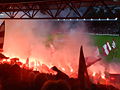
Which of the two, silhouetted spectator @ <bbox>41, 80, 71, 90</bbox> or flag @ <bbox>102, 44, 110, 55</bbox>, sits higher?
flag @ <bbox>102, 44, 110, 55</bbox>

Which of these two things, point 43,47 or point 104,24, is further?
point 43,47

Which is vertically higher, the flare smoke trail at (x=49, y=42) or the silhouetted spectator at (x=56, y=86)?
the flare smoke trail at (x=49, y=42)

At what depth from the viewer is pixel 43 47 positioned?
746 inches

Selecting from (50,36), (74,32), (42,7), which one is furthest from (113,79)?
(50,36)

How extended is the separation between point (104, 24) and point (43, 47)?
5383mm

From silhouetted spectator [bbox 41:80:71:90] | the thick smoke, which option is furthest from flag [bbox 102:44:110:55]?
silhouetted spectator [bbox 41:80:71:90]

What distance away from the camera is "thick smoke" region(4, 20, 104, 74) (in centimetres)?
1739

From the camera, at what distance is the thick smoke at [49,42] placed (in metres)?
17.4

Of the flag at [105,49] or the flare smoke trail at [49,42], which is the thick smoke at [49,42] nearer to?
the flare smoke trail at [49,42]

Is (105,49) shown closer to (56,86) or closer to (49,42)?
(49,42)

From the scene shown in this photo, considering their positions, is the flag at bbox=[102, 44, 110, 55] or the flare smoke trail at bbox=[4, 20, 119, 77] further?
the flare smoke trail at bbox=[4, 20, 119, 77]

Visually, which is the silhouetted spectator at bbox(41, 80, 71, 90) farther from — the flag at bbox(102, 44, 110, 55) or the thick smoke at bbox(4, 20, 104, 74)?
the thick smoke at bbox(4, 20, 104, 74)

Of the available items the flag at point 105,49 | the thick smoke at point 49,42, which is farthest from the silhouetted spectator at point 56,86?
the thick smoke at point 49,42

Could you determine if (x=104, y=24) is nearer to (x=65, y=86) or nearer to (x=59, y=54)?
(x=59, y=54)
